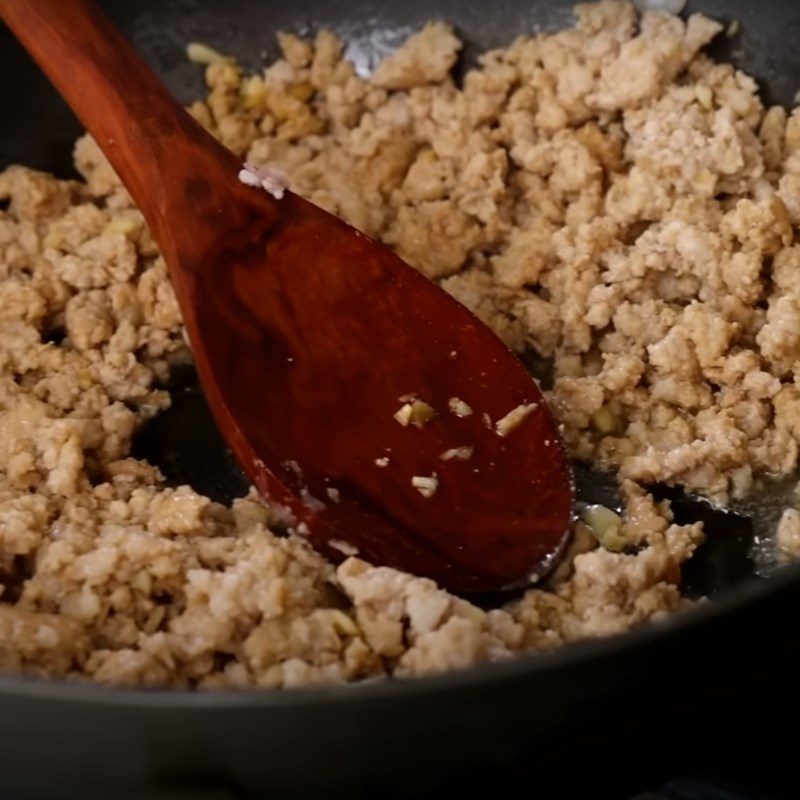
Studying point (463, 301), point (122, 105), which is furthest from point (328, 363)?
point (122, 105)

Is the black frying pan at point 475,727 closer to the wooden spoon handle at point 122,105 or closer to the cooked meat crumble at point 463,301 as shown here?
the cooked meat crumble at point 463,301

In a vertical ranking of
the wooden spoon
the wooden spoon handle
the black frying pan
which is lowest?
the black frying pan

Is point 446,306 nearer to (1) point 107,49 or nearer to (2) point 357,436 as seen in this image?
(2) point 357,436

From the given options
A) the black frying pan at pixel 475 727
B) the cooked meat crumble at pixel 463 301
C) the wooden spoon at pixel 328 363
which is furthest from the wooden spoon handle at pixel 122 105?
A: the black frying pan at pixel 475 727

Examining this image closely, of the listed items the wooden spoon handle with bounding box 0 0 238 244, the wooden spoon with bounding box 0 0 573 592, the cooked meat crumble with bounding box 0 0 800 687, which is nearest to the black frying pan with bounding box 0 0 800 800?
the cooked meat crumble with bounding box 0 0 800 687

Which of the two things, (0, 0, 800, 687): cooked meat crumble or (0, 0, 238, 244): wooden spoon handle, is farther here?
(0, 0, 238, 244): wooden spoon handle

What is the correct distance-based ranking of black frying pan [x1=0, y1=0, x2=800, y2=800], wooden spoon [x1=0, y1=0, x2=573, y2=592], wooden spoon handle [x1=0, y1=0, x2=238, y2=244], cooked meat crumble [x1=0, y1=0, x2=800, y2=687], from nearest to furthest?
black frying pan [x1=0, y1=0, x2=800, y2=800] → cooked meat crumble [x1=0, y1=0, x2=800, y2=687] → wooden spoon [x1=0, y1=0, x2=573, y2=592] → wooden spoon handle [x1=0, y1=0, x2=238, y2=244]

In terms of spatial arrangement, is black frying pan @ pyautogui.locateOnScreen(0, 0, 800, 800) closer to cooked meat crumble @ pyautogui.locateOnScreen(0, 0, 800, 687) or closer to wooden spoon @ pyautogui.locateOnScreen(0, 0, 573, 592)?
cooked meat crumble @ pyautogui.locateOnScreen(0, 0, 800, 687)
